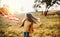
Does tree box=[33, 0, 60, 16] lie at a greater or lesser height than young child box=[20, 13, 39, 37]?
greater

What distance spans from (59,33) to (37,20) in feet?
0.90

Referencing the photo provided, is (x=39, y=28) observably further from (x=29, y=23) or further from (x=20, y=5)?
(x=20, y=5)

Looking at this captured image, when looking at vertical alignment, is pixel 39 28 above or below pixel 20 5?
below

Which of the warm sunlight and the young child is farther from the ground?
the warm sunlight

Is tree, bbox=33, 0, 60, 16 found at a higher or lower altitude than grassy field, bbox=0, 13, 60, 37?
higher

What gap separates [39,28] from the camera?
1.82 m

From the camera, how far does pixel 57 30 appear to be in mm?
1775

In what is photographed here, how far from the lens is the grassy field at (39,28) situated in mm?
1785

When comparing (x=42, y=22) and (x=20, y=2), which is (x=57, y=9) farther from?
(x=20, y=2)

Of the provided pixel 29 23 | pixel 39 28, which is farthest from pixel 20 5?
pixel 39 28

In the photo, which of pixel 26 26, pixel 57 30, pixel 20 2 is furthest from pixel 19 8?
pixel 57 30

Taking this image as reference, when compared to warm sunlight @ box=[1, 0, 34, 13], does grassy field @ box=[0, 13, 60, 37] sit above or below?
below

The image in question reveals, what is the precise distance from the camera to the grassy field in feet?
5.86

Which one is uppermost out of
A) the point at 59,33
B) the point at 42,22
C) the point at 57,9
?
the point at 57,9
